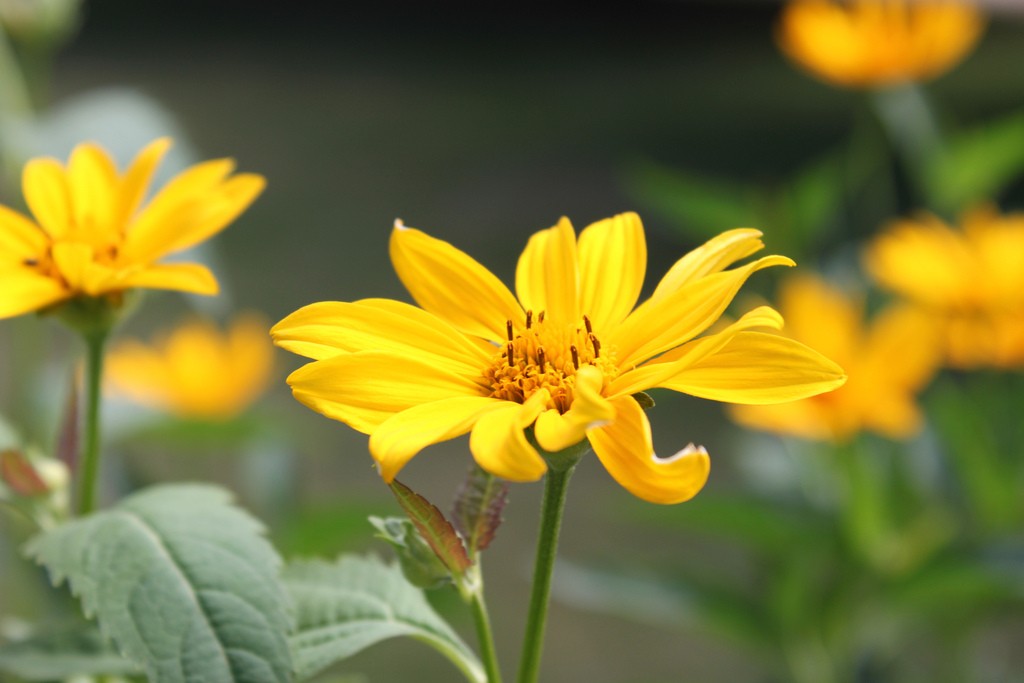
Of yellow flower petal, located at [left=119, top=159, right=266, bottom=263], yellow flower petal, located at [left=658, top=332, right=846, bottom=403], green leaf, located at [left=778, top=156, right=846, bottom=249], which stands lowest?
yellow flower petal, located at [left=658, top=332, right=846, bottom=403]

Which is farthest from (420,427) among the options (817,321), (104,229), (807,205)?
(807,205)

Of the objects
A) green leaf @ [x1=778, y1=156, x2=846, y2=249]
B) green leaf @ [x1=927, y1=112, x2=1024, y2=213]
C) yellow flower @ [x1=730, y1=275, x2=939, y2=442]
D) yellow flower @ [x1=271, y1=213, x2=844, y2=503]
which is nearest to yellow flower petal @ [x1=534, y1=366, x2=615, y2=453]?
yellow flower @ [x1=271, y1=213, x2=844, y2=503]

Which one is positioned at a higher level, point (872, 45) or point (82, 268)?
point (872, 45)

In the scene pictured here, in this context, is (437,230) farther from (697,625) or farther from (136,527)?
(136,527)

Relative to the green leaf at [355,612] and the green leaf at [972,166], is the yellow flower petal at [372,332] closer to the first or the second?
the green leaf at [355,612]

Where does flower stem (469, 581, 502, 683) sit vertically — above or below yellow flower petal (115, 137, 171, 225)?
below

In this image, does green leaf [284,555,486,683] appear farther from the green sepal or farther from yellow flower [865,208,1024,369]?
yellow flower [865,208,1024,369]

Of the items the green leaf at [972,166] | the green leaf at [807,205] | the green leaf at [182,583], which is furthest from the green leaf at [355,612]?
the green leaf at [972,166]

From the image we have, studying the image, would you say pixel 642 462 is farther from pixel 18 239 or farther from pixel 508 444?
pixel 18 239
